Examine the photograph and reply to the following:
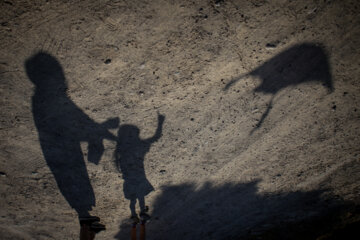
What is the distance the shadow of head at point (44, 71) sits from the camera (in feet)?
7.86

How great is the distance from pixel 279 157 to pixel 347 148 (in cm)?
115

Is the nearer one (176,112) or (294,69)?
(294,69)

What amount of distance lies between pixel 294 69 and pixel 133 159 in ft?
9.57

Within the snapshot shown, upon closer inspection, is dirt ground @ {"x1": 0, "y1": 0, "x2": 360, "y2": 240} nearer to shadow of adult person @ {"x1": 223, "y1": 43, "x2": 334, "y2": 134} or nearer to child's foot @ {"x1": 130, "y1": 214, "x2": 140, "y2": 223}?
shadow of adult person @ {"x1": 223, "y1": 43, "x2": 334, "y2": 134}

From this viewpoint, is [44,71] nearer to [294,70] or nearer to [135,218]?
[135,218]

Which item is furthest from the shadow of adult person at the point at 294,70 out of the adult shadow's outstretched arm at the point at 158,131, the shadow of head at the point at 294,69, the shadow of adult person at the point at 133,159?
the shadow of adult person at the point at 133,159

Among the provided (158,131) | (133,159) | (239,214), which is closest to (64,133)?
(133,159)

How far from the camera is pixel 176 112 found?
8.86 feet

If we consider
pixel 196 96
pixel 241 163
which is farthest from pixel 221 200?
pixel 196 96

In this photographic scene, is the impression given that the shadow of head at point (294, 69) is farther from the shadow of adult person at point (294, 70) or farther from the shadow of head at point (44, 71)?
the shadow of head at point (44, 71)

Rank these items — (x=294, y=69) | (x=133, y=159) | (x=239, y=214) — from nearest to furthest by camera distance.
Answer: (x=294, y=69)
(x=133, y=159)
(x=239, y=214)

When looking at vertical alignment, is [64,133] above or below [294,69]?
below

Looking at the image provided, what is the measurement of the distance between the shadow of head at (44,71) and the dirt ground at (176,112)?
15mm

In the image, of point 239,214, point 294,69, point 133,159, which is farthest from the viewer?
point 239,214
